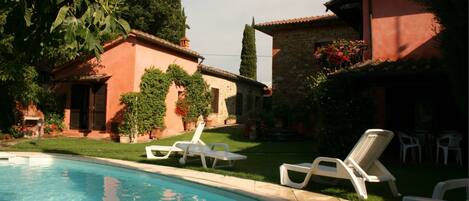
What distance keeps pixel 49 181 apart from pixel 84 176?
0.78m

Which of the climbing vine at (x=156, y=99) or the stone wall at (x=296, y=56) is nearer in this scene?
the climbing vine at (x=156, y=99)

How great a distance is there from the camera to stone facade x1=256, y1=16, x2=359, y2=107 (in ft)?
63.0

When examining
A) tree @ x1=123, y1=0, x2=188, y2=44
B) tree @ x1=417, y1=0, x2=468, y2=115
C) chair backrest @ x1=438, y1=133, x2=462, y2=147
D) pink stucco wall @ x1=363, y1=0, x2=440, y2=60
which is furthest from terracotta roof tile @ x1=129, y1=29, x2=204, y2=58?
tree @ x1=417, y1=0, x2=468, y2=115

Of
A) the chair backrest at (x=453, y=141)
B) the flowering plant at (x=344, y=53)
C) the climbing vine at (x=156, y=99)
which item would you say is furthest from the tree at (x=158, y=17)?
the chair backrest at (x=453, y=141)

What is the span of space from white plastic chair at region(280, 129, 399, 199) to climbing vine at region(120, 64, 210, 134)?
37.5ft

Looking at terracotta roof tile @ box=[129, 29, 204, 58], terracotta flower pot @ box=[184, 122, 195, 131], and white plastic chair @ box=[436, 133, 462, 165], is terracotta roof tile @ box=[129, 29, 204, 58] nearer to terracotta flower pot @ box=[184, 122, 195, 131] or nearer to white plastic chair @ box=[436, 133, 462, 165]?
terracotta flower pot @ box=[184, 122, 195, 131]

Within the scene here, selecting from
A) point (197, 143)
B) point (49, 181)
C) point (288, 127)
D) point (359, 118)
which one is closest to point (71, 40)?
point (49, 181)

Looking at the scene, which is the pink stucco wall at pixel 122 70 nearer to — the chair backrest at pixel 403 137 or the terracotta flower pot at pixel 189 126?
the terracotta flower pot at pixel 189 126

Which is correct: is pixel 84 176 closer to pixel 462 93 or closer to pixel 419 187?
pixel 419 187

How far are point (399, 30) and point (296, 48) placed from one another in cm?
760

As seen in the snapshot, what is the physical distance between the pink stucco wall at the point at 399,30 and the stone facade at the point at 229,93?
31.9 feet

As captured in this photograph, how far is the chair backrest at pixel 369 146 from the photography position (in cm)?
638

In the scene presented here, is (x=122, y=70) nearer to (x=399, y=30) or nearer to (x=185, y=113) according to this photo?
(x=185, y=113)

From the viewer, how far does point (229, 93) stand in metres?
25.5
